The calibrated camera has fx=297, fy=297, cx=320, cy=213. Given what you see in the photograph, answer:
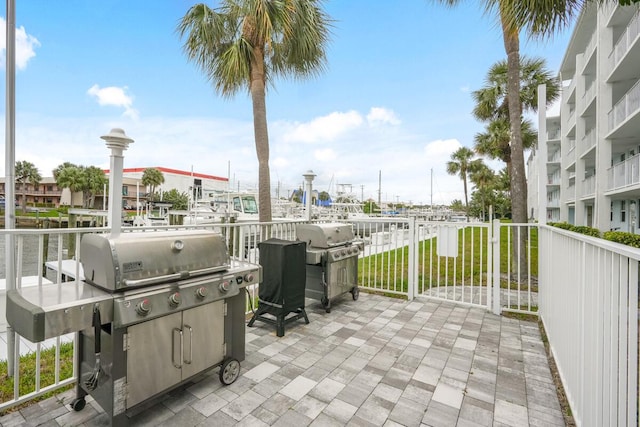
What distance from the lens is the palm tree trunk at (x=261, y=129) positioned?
5.25 m

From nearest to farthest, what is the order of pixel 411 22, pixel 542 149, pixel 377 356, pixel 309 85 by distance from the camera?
pixel 377 356 → pixel 542 149 → pixel 309 85 → pixel 411 22

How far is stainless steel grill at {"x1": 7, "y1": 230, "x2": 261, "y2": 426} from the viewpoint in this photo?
1577mm

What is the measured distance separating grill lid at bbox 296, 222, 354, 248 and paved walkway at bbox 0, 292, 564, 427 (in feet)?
3.27

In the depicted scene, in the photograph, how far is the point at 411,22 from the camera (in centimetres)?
768

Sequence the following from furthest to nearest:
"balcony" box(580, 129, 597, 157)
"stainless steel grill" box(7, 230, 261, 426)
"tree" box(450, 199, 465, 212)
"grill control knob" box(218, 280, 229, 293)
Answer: "tree" box(450, 199, 465, 212)
"balcony" box(580, 129, 597, 157)
"grill control knob" box(218, 280, 229, 293)
"stainless steel grill" box(7, 230, 261, 426)

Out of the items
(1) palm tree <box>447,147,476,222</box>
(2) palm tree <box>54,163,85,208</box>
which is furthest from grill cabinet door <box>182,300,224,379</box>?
(2) palm tree <box>54,163,85,208</box>

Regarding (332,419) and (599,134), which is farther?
(599,134)

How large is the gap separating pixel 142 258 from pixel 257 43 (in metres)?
4.65

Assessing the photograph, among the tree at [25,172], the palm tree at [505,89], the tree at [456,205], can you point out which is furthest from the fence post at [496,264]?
the tree at [456,205]

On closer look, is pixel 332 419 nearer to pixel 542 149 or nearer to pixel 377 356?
pixel 377 356

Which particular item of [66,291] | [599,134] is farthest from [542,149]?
[599,134]

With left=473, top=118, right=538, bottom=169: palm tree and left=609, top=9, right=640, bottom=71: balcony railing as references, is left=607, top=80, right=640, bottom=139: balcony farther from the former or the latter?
left=473, top=118, right=538, bottom=169: palm tree

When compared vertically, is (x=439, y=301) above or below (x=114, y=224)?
below

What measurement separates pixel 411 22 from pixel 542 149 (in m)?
5.46
